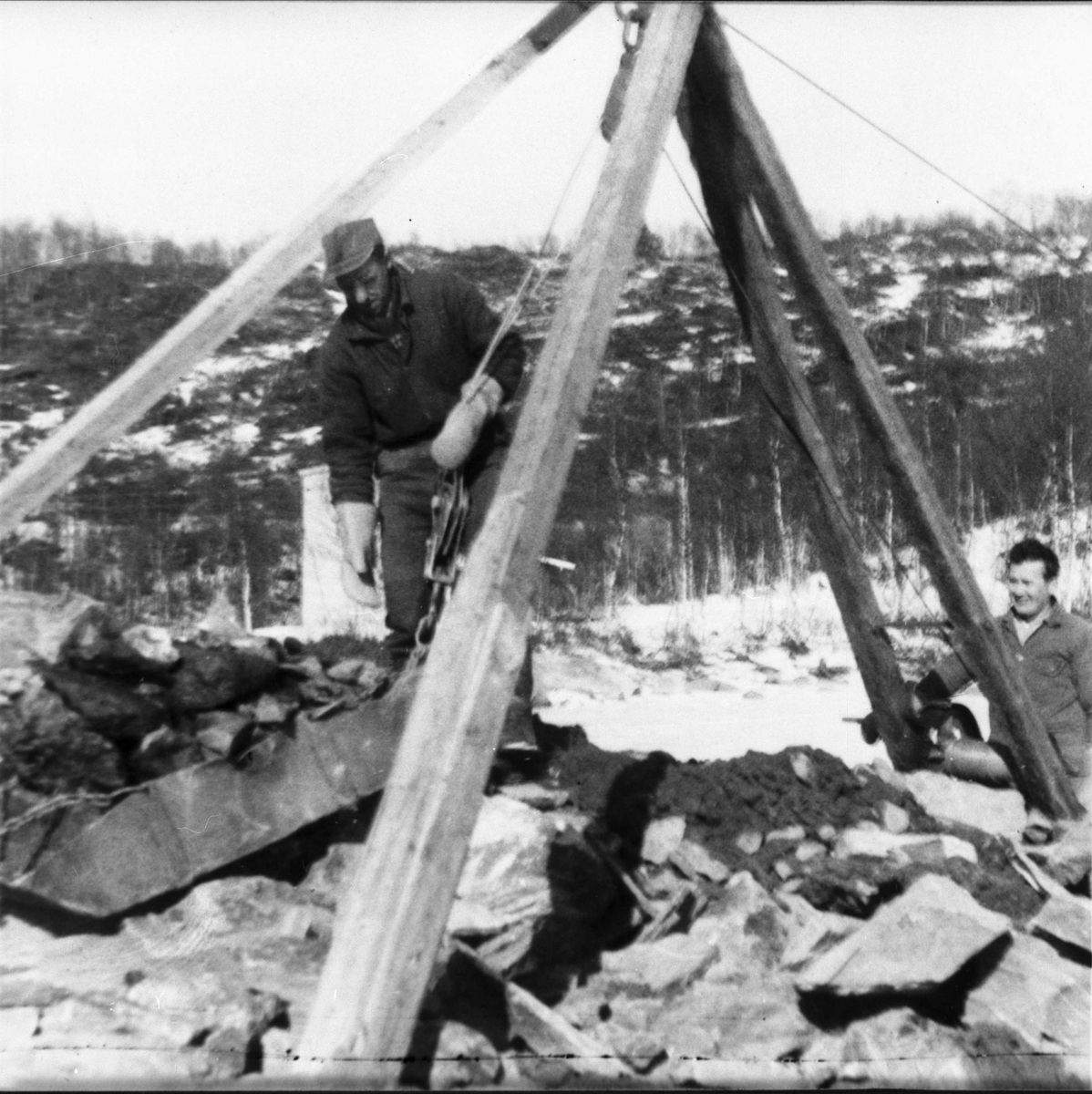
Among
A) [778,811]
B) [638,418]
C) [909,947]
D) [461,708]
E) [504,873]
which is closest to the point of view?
[461,708]

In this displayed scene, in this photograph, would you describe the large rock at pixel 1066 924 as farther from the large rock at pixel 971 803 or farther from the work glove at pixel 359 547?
the work glove at pixel 359 547

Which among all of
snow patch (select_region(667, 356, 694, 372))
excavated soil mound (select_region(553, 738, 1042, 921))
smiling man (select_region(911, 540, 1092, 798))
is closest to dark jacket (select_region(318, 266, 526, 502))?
excavated soil mound (select_region(553, 738, 1042, 921))

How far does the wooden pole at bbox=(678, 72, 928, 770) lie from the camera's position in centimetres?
389

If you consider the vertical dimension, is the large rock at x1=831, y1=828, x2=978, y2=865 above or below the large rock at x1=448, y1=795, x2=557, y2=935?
below

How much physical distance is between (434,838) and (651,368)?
982cm

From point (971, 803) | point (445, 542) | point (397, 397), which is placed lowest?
point (971, 803)

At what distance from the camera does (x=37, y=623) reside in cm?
364

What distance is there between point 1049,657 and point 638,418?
6.88 m

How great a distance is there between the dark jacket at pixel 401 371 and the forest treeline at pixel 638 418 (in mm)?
3987

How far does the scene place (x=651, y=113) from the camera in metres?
3.11

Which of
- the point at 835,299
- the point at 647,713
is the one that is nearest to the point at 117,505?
the point at 647,713

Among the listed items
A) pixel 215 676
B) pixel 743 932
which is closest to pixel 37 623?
pixel 215 676

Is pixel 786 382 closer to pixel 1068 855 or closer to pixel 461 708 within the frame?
pixel 1068 855

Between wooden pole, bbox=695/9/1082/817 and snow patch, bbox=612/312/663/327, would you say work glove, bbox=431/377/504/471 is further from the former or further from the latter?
snow patch, bbox=612/312/663/327
